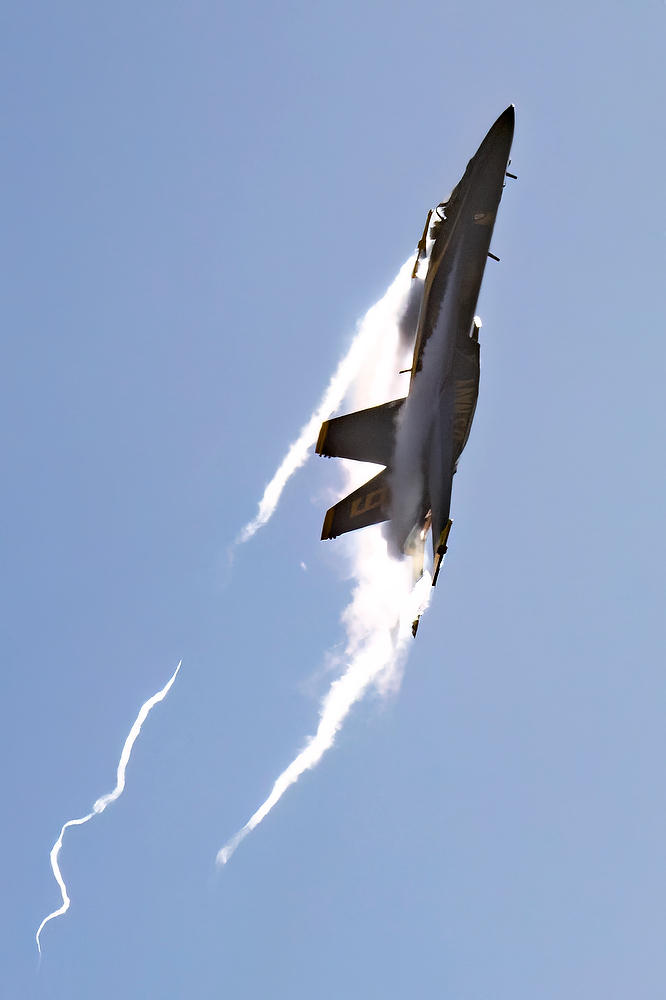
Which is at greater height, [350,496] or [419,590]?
[350,496]

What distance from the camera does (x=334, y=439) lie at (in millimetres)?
36562

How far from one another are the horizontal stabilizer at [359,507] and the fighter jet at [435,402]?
0.13 ft

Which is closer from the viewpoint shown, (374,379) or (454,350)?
(454,350)

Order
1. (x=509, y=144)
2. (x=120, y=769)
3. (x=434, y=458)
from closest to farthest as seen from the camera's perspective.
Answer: (x=509, y=144) → (x=434, y=458) → (x=120, y=769)

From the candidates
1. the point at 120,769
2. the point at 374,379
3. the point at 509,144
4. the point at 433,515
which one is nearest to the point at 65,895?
the point at 120,769

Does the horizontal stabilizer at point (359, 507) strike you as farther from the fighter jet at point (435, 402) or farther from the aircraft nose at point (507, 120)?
the aircraft nose at point (507, 120)

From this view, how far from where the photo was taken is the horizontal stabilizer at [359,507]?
37594 millimetres

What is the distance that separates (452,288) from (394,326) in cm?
340

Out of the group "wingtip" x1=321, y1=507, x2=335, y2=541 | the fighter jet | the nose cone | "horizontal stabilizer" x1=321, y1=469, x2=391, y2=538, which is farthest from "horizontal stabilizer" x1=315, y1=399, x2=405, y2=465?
the nose cone

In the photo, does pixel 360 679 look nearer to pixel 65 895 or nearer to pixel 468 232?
pixel 65 895

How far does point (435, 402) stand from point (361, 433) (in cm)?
314

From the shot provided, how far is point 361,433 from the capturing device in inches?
1446

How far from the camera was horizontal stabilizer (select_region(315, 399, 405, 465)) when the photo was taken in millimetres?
36438

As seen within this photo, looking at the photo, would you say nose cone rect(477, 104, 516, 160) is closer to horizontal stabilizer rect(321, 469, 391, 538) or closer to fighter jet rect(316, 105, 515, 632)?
fighter jet rect(316, 105, 515, 632)
